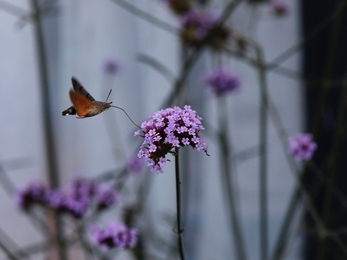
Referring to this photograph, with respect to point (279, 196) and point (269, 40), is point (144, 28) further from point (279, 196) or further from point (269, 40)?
point (279, 196)

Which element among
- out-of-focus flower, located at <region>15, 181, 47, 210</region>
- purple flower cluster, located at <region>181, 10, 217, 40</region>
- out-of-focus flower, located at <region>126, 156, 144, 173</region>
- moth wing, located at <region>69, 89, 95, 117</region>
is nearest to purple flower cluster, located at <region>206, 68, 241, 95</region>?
purple flower cluster, located at <region>181, 10, 217, 40</region>

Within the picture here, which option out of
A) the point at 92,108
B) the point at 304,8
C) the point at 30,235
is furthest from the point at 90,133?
the point at 92,108

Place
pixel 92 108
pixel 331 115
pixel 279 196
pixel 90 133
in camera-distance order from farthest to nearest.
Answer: pixel 90 133
pixel 279 196
pixel 331 115
pixel 92 108

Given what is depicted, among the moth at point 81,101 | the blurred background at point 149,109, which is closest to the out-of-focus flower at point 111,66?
the blurred background at point 149,109

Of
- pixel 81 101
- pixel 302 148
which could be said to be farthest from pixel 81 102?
pixel 302 148

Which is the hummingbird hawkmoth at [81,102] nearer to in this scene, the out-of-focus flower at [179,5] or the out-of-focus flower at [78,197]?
the out-of-focus flower at [78,197]

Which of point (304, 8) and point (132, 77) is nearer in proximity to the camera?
point (304, 8)

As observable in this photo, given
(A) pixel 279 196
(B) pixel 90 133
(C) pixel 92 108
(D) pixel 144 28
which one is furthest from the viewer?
(B) pixel 90 133

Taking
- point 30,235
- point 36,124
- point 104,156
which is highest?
point 36,124
